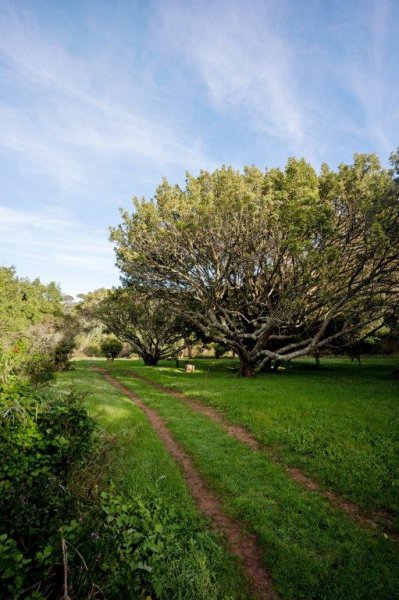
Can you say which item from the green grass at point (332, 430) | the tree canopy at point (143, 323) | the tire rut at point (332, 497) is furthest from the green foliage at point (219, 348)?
the tire rut at point (332, 497)

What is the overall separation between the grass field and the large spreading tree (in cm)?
843

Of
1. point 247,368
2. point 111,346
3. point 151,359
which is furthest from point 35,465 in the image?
point 111,346

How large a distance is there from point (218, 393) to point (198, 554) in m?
13.3

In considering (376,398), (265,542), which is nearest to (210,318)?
(376,398)

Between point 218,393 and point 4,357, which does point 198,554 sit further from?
point 218,393

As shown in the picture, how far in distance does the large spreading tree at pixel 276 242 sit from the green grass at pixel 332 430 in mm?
6964

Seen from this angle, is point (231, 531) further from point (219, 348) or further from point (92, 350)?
point (92, 350)

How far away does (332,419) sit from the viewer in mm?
13414

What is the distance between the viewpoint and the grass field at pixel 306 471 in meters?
5.97

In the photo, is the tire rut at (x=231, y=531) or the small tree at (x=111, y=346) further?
the small tree at (x=111, y=346)

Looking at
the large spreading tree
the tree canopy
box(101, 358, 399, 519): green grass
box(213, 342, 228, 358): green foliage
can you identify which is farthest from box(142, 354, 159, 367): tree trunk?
box(101, 358, 399, 519): green grass

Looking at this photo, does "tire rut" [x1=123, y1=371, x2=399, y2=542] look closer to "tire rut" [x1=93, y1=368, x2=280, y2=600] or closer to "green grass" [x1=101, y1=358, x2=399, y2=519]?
"green grass" [x1=101, y1=358, x2=399, y2=519]

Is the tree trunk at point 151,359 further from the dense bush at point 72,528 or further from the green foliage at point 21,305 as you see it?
the dense bush at point 72,528

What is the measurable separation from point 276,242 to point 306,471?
54.6 feet
